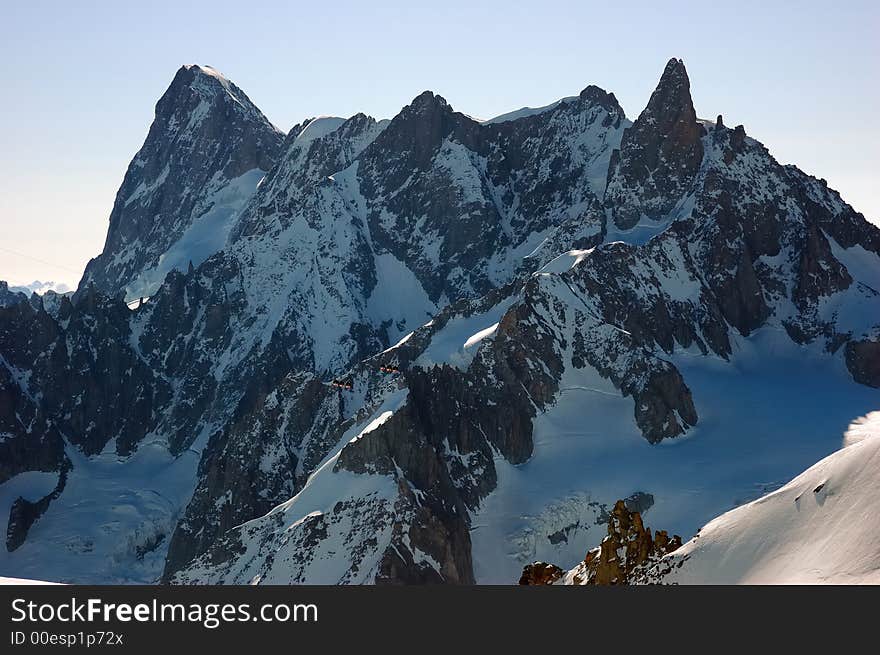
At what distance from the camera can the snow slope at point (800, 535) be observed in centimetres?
7525

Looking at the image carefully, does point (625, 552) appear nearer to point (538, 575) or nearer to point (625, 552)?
point (625, 552)

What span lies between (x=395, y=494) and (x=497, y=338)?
45.1 meters

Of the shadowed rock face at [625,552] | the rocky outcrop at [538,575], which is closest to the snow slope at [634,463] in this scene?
the rocky outcrop at [538,575]

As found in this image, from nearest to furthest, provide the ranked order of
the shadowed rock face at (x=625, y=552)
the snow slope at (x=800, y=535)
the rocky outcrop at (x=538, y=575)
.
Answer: the snow slope at (x=800, y=535)
the shadowed rock face at (x=625, y=552)
the rocky outcrop at (x=538, y=575)

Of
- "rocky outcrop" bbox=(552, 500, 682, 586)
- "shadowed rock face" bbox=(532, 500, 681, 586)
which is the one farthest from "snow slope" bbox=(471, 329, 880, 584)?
"rocky outcrop" bbox=(552, 500, 682, 586)

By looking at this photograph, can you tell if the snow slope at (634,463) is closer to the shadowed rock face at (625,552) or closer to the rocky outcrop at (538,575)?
the rocky outcrop at (538,575)

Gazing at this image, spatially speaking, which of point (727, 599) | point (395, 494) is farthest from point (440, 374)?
point (727, 599)

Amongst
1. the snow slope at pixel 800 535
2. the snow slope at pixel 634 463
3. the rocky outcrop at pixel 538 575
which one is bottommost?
the snow slope at pixel 800 535

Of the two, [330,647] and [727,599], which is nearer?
[330,647]

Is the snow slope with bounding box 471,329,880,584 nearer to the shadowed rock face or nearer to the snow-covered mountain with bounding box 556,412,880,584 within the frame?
the snow-covered mountain with bounding box 556,412,880,584

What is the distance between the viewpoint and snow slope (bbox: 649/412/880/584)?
247ft

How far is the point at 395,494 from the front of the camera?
Answer: 15100cm

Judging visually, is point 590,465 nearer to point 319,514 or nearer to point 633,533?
point 319,514

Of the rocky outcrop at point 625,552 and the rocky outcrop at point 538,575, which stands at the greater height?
the rocky outcrop at point 538,575
